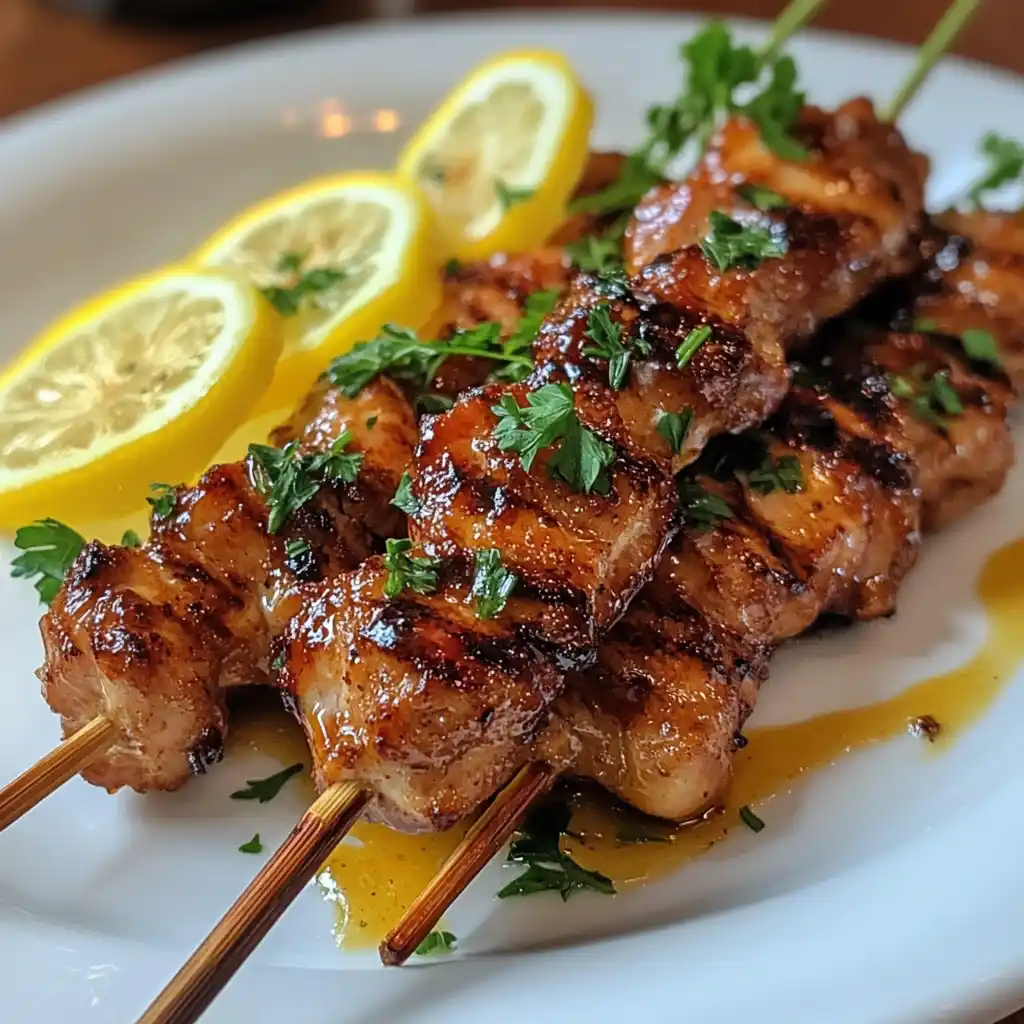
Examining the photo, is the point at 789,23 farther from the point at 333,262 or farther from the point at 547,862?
the point at 547,862

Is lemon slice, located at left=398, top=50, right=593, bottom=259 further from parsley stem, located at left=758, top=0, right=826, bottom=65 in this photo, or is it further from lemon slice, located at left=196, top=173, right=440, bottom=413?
parsley stem, located at left=758, top=0, right=826, bottom=65

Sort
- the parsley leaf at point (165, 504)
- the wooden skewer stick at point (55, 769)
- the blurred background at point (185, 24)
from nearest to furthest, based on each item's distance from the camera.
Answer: the wooden skewer stick at point (55, 769)
the parsley leaf at point (165, 504)
the blurred background at point (185, 24)

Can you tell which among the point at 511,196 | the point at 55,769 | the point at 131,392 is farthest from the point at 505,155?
the point at 55,769

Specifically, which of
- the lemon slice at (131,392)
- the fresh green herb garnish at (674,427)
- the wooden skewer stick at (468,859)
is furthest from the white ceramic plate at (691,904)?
the fresh green herb garnish at (674,427)

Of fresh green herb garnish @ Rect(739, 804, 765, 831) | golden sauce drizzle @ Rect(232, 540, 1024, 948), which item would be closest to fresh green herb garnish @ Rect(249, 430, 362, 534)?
golden sauce drizzle @ Rect(232, 540, 1024, 948)

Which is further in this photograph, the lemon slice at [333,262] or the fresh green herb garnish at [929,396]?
the lemon slice at [333,262]

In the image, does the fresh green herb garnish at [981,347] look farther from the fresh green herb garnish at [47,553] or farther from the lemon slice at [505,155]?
the fresh green herb garnish at [47,553]
